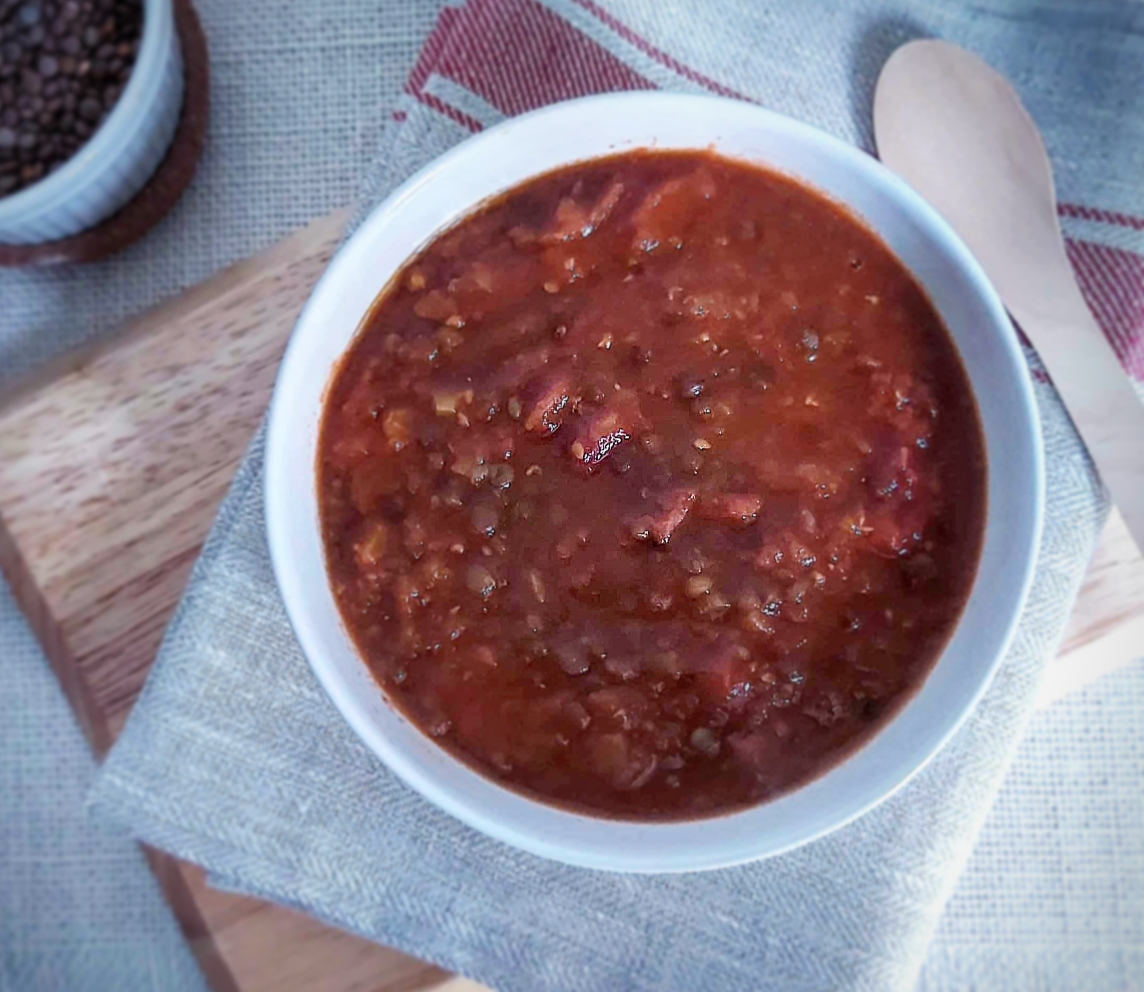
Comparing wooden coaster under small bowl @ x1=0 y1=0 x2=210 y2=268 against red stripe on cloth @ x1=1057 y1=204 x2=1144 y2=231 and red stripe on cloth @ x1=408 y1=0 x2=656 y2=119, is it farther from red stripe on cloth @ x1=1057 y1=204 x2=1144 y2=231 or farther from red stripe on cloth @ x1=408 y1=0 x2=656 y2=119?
red stripe on cloth @ x1=1057 y1=204 x2=1144 y2=231

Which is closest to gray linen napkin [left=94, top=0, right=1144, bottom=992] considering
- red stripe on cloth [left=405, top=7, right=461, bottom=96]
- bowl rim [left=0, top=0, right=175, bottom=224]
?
red stripe on cloth [left=405, top=7, right=461, bottom=96]

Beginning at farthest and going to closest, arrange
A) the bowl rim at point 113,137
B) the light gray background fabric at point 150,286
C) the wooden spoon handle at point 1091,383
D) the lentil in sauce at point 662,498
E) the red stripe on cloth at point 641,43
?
the light gray background fabric at point 150,286
the bowl rim at point 113,137
the red stripe on cloth at point 641,43
the wooden spoon handle at point 1091,383
the lentil in sauce at point 662,498

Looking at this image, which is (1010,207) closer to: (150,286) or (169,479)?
(169,479)

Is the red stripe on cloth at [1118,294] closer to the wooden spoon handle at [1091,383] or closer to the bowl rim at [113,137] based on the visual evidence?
the wooden spoon handle at [1091,383]

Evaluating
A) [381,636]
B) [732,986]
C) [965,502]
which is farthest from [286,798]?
[965,502]

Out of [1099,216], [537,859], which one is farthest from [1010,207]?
[537,859]

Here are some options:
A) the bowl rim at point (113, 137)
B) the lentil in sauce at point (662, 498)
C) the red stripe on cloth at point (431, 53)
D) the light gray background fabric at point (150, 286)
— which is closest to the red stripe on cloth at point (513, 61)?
the red stripe on cloth at point (431, 53)
